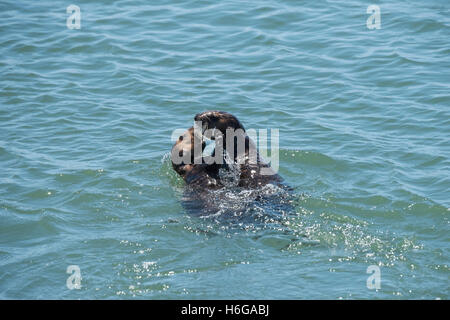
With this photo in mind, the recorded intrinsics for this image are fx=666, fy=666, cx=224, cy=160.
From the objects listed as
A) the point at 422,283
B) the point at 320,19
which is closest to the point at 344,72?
the point at 320,19

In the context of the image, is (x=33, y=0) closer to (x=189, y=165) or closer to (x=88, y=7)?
(x=88, y=7)

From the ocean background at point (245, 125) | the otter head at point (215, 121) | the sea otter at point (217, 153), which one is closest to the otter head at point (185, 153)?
the sea otter at point (217, 153)

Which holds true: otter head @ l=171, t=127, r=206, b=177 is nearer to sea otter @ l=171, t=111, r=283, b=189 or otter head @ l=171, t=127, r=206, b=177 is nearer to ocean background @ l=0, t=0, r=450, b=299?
sea otter @ l=171, t=111, r=283, b=189

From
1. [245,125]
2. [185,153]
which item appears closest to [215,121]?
[185,153]

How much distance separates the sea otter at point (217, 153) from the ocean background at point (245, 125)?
1.22ft

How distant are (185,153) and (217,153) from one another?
38 cm

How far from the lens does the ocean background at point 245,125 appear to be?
6172mm

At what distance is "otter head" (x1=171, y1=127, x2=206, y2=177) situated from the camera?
25.8 feet

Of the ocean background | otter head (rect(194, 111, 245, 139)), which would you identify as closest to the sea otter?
otter head (rect(194, 111, 245, 139))

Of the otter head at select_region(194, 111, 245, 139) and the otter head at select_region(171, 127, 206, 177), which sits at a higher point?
the otter head at select_region(194, 111, 245, 139)

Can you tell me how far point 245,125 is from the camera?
968cm

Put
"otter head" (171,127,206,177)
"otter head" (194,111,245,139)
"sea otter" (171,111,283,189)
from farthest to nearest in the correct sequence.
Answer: "otter head" (171,127,206,177) < "otter head" (194,111,245,139) < "sea otter" (171,111,283,189)

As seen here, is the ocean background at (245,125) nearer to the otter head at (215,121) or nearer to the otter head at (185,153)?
the otter head at (185,153)

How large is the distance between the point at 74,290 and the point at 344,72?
658cm
